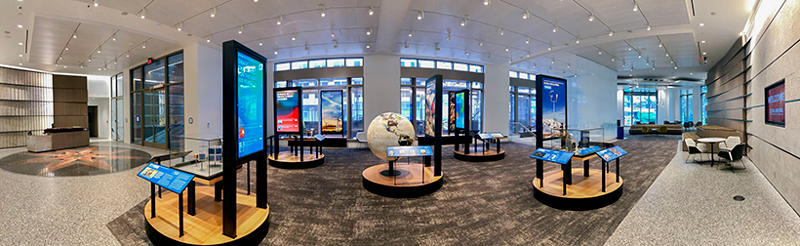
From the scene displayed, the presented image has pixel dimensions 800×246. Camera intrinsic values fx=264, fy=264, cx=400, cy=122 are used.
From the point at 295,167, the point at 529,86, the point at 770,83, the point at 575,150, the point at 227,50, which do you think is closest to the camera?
the point at 227,50

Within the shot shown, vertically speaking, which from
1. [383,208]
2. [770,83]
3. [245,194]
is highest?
[770,83]

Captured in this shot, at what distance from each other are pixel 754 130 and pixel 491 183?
7.41 m

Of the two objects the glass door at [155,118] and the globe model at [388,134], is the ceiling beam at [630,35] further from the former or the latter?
the glass door at [155,118]

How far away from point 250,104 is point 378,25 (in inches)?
215

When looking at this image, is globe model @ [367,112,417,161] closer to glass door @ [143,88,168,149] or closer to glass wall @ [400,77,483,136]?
glass wall @ [400,77,483,136]

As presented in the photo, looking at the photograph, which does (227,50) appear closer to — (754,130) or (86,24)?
(86,24)

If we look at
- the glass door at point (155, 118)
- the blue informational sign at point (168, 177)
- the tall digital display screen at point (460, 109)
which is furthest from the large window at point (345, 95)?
the blue informational sign at point (168, 177)

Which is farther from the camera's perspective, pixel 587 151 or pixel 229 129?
pixel 587 151

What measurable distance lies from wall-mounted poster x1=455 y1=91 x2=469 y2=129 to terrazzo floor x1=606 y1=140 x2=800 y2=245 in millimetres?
4252

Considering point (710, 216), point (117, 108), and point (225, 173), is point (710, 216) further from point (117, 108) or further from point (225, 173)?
point (117, 108)

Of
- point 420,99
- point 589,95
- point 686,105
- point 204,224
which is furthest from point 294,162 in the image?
point 686,105

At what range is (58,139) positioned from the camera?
34.8 ft

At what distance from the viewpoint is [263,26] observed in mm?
7410

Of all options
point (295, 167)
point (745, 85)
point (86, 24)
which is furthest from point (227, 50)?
point (745, 85)
